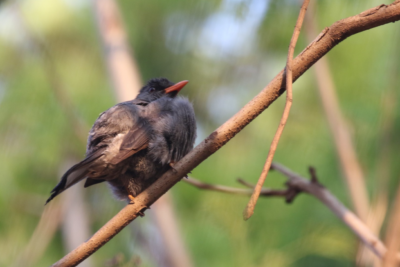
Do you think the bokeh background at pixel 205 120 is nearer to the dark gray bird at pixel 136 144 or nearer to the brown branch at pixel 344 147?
the brown branch at pixel 344 147

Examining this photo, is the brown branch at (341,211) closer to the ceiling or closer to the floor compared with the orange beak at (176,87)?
closer to the floor

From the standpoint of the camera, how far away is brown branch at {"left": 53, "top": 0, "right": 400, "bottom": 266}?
2.04 metres

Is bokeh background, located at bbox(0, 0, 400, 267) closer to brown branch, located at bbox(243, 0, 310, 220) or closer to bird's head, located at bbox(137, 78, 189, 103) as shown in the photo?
bird's head, located at bbox(137, 78, 189, 103)

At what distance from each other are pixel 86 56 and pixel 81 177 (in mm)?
3838

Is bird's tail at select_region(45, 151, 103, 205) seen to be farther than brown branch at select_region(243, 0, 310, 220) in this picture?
Yes

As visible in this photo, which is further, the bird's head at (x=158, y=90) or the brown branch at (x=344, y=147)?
the bird's head at (x=158, y=90)

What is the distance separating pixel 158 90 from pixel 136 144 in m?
1.13

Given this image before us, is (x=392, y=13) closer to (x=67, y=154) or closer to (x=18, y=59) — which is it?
(x=67, y=154)

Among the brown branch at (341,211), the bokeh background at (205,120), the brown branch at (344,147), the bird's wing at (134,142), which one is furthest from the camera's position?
the bokeh background at (205,120)

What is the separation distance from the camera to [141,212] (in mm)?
2654

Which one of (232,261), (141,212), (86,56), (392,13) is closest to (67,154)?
(86,56)

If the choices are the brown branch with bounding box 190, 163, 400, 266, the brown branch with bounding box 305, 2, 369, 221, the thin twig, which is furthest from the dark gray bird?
the thin twig

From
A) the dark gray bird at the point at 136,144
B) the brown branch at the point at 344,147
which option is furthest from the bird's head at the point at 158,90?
the brown branch at the point at 344,147

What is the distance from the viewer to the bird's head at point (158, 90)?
12.6 ft
